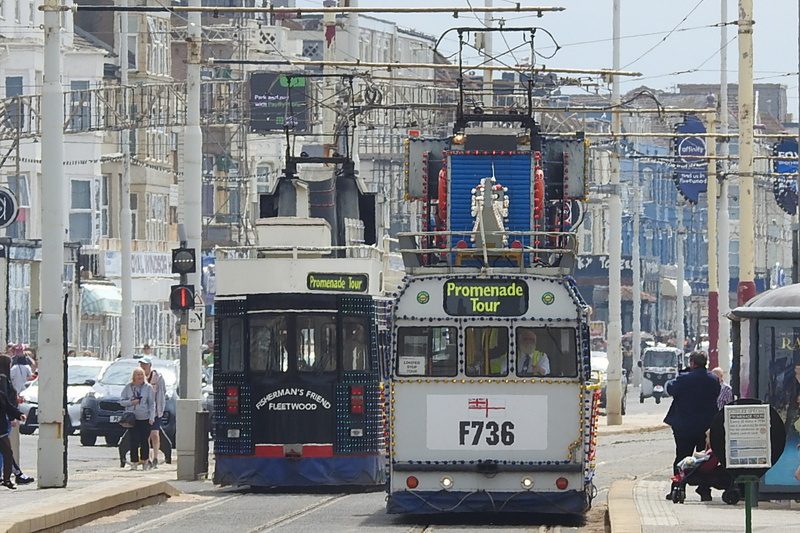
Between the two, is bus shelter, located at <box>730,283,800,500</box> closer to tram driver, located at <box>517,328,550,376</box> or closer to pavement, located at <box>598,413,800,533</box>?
pavement, located at <box>598,413,800,533</box>

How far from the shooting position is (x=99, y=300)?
7562 cm

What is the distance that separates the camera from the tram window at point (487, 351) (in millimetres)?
23219

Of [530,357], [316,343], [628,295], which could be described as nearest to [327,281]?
[316,343]

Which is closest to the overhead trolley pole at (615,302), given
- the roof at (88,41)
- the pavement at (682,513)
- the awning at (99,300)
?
the pavement at (682,513)

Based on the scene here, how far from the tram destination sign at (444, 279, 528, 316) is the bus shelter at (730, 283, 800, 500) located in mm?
2162

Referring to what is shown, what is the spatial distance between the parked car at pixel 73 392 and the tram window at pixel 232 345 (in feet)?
44.4

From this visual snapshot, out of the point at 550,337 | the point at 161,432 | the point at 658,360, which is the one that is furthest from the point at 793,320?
the point at 658,360

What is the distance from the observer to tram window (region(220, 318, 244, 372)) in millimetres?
29219

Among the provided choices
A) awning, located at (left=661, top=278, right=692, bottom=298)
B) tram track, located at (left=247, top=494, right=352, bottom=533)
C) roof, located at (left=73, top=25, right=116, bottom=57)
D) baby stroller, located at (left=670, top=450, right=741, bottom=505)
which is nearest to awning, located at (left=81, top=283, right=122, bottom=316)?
roof, located at (left=73, top=25, right=116, bottom=57)

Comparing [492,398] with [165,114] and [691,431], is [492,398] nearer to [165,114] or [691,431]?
[691,431]

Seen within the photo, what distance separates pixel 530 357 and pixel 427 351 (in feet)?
3.34

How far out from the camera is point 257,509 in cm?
2559

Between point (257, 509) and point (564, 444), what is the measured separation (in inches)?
165

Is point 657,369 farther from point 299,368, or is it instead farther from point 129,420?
point 299,368
